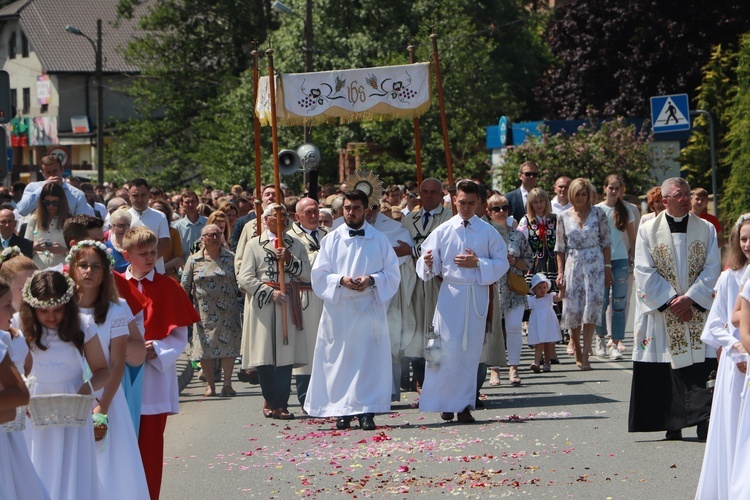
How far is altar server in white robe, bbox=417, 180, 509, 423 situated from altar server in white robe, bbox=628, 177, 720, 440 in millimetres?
1815

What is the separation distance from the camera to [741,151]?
26.1m

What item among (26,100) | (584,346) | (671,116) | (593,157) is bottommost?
(584,346)

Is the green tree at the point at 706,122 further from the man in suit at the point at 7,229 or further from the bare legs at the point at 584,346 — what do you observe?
the man in suit at the point at 7,229

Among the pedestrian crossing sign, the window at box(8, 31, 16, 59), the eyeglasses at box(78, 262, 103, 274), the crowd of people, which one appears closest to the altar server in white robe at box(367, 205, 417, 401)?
the crowd of people

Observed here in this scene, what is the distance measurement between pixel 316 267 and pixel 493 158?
848 inches

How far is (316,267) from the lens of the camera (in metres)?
11.6

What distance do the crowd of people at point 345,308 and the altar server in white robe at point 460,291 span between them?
0.02 metres

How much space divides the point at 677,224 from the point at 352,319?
285 centimetres

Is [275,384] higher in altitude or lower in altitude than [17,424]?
lower

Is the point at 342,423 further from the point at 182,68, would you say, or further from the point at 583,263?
the point at 182,68

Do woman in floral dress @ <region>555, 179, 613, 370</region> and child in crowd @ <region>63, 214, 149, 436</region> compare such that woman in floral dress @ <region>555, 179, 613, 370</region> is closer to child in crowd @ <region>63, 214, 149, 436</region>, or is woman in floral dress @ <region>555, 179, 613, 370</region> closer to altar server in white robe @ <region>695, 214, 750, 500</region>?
altar server in white robe @ <region>695, 214, 750, 500</region>

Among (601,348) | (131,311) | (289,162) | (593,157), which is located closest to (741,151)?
(593,157)

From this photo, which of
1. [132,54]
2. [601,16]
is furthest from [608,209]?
[132,54]

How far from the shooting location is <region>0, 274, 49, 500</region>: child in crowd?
213 inches
